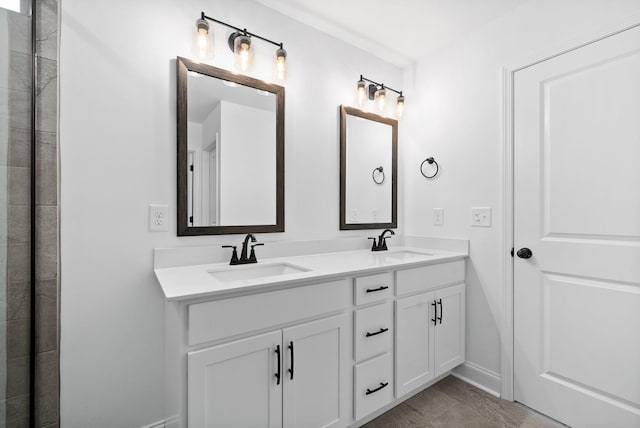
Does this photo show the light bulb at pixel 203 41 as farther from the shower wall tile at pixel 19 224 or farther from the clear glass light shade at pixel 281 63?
the shower wall tile at pixel 19 224

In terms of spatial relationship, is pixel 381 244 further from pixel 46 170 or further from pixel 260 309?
pixel 46 170

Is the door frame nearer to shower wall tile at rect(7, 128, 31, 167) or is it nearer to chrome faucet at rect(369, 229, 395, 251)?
chrome faucet at rect(369, 229, 395, 251)

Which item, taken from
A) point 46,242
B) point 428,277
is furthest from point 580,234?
point 46,242

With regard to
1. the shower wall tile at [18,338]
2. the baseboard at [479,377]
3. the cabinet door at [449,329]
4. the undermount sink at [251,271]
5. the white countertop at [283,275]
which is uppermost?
the white countertop at [283,275]

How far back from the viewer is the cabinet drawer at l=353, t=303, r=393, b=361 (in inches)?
58.5

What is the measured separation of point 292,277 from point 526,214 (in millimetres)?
1441

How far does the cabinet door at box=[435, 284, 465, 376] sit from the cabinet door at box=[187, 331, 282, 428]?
1.11 metres

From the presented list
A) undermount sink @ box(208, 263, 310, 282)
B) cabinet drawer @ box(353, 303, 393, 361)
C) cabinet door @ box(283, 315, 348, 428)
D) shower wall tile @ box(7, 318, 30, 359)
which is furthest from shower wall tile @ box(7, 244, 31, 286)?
cabinet drawer @ box(353, 303, 393, 361)

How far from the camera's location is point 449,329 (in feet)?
6.37

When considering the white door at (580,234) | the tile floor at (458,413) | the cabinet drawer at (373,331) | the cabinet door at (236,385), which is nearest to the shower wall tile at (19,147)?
the cabinet door at (236,385)

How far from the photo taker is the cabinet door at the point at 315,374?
1258mm

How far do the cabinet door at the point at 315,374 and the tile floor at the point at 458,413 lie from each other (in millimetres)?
394

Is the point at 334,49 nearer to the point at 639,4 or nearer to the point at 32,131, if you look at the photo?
the point at 639,4

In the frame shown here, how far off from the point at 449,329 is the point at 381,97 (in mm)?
1700
